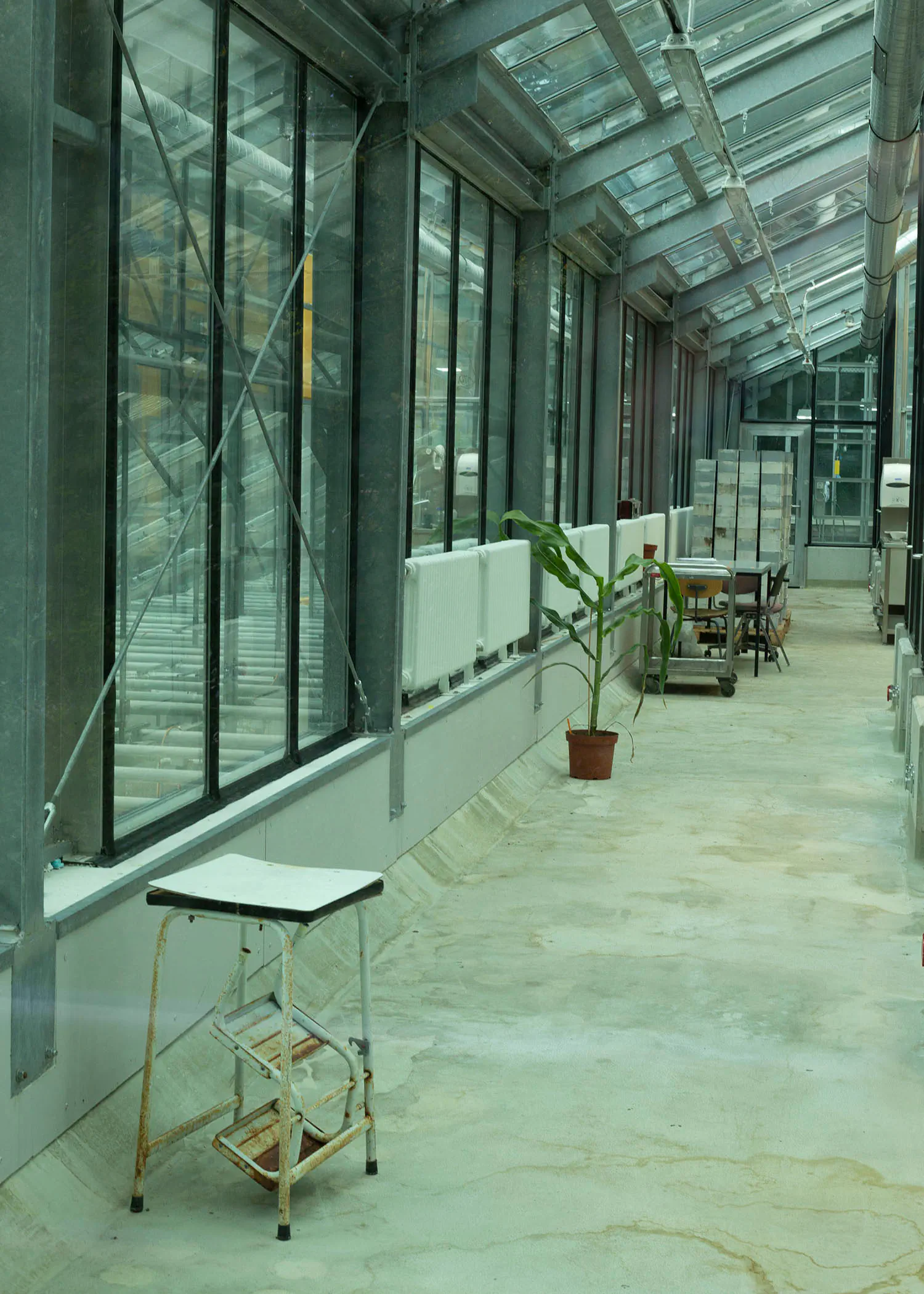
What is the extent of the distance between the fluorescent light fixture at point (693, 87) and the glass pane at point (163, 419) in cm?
226

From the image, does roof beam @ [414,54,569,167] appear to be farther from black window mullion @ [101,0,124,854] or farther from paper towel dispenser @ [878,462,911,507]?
paper towel dispenser @ [878,462,911,507]

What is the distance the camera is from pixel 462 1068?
12.9 ft

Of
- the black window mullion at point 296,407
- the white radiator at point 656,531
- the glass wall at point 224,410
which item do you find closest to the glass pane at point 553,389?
the white radiator at point 656,531

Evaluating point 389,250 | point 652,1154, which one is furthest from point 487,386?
point 652,1154

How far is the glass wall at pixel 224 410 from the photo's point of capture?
145 inches

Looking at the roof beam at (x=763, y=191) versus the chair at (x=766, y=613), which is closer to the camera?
the roof beam at (x=763, y=191)

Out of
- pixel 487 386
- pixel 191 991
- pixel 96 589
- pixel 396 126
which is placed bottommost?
pixel 191 991

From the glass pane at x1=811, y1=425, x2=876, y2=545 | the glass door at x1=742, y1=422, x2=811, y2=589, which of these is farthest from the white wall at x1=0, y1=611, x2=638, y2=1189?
the glass pane at x1=811, y1=425, x2=876, y2=545

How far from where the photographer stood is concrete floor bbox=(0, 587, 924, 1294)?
289 cm

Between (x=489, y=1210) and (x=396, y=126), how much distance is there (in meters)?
3.83

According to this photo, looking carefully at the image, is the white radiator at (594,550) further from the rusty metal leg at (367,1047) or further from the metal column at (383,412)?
the rusty metal leg at (367,1047)

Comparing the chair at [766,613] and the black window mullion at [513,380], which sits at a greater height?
the black window mullion at [513,380]

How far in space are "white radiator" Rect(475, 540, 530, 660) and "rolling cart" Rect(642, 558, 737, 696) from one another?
3.02 meters

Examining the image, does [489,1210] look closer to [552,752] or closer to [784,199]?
[552,752]
